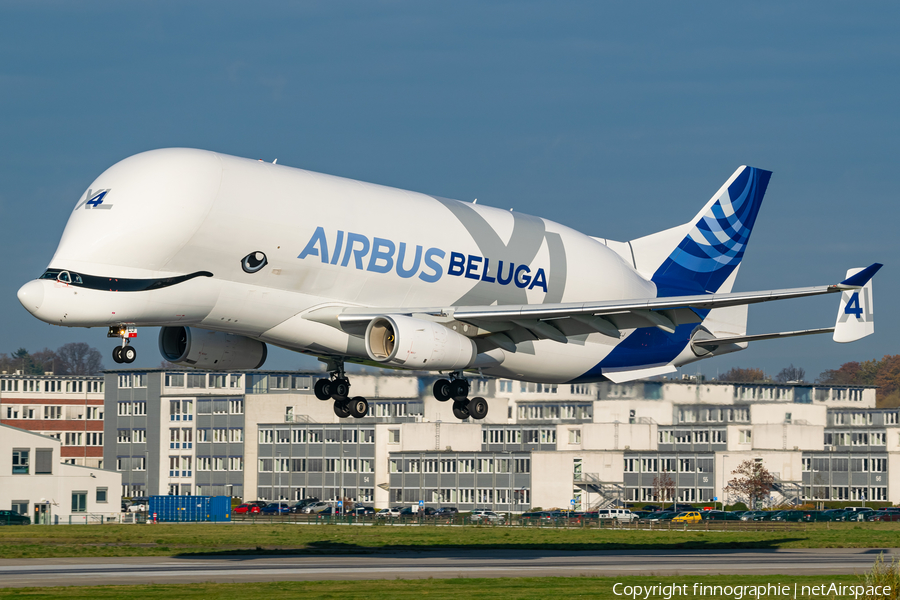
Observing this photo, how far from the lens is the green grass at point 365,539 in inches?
2980

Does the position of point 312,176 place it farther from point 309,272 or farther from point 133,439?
point 133,439

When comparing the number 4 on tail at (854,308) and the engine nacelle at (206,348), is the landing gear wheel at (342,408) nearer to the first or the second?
the engine nacelle at (206,348)

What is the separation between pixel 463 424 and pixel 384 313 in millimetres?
111240

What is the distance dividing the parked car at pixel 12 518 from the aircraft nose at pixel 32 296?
3184 inches

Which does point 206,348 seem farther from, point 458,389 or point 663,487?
point 663,487

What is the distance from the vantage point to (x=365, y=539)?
88.1 m

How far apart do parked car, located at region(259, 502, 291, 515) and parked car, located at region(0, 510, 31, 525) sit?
35.9m

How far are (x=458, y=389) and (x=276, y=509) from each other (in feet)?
351

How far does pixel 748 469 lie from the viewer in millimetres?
140875

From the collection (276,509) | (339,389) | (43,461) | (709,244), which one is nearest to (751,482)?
(276,509)

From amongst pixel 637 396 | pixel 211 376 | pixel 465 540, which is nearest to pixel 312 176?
pixel 465 540

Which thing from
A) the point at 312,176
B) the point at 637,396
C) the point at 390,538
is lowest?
the point at 390,538

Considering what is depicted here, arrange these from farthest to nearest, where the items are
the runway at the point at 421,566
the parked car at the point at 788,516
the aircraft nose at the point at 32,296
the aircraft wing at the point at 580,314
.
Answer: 1. the parked car at the point at 788,516
2. the runway at the point at 421,566
3. the aircraft wing at the point at 580,314
4. the aircraft nose at the point at 32,296

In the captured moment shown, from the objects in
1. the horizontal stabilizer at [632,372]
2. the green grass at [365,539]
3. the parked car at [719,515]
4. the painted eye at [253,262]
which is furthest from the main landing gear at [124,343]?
the parked car at [719,515]
